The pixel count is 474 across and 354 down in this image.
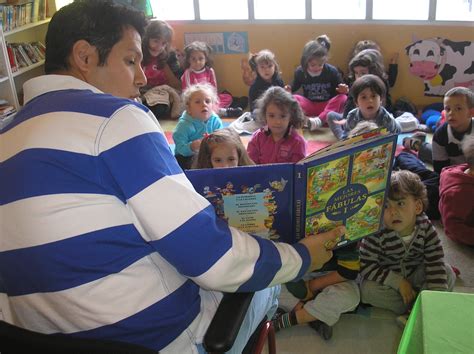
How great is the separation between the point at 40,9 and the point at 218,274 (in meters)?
4.17

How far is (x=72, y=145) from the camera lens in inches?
36.2

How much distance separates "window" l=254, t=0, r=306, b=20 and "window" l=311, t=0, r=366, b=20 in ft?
0.42

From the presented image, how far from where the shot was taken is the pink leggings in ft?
13.1

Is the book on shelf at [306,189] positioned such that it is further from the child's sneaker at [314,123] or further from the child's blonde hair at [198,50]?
the child's blonde hair at [198,50]

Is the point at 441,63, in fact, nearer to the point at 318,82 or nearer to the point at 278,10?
the point at 318,82

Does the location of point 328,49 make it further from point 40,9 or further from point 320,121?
point 40,9

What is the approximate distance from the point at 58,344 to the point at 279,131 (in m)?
2.11

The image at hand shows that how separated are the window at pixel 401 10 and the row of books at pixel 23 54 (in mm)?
2881

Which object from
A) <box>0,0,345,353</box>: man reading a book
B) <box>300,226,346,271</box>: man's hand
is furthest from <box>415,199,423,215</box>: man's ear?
<box>0,0,345,353</box>: man reading a book

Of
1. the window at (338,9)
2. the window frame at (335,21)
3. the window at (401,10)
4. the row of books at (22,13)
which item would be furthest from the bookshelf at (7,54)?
the window at (401,10)

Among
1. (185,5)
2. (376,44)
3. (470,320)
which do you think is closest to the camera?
(470,320)

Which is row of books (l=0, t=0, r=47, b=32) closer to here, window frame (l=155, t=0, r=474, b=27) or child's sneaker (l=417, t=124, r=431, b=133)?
window frame (l=155, t=0, r=474, b=27)

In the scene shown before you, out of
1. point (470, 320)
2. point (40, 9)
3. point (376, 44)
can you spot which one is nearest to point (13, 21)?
point (40, 9)

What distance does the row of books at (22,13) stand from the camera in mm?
3885
